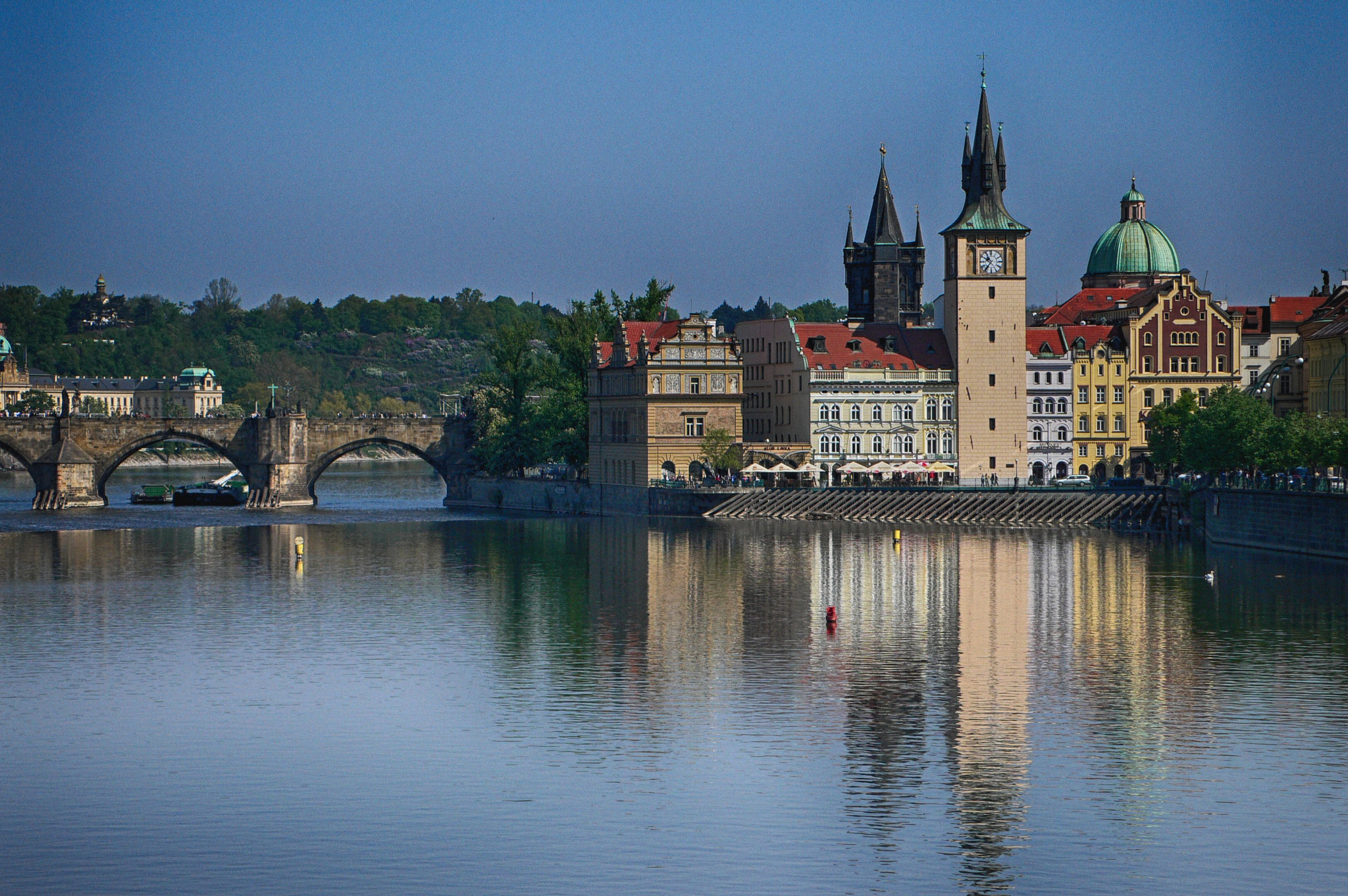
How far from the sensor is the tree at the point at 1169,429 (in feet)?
392

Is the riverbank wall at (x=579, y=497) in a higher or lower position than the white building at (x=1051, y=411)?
lower

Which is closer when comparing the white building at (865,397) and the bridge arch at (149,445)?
the white building at (865,397)

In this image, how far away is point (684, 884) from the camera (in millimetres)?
32844

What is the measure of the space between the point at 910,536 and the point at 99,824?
71.5 m

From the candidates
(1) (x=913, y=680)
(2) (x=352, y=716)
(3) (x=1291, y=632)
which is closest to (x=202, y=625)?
(2) (x=352, y=716)

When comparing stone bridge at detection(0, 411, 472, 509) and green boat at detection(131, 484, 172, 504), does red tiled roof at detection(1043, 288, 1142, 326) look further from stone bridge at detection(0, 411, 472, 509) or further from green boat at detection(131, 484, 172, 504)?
green boat at detection(131, 484, 172, 504)

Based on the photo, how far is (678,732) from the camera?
45062 mm

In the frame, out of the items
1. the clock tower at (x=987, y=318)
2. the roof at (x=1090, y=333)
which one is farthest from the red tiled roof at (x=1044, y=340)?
the clock tower at (x=987, y=318)

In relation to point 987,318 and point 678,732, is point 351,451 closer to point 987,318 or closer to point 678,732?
point 987,318

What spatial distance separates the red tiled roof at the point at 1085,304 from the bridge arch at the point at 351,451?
150 feet

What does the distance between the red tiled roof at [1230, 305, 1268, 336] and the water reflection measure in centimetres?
5433

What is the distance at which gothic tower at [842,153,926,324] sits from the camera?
150375mm

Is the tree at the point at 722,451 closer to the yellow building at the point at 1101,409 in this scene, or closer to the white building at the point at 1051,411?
the white building at the point at 1051,411

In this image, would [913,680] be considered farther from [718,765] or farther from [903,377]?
[903,377]
